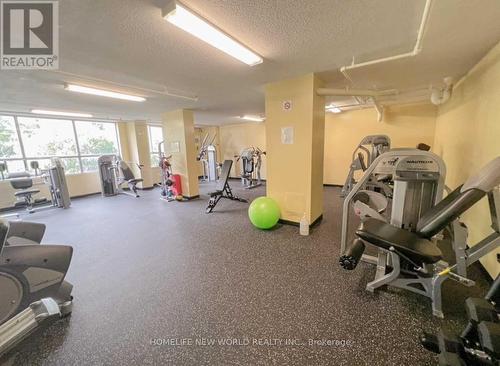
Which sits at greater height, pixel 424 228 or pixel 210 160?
pixel 210 160

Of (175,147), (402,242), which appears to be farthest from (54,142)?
(402,242)

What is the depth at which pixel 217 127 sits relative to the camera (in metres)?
8.95

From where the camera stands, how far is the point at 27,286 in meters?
1.47

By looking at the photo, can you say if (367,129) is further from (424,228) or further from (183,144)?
(183,144)

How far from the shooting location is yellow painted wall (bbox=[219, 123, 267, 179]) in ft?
25.3

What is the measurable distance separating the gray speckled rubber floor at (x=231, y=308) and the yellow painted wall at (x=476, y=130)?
0.68 metres

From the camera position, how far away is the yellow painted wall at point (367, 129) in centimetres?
475

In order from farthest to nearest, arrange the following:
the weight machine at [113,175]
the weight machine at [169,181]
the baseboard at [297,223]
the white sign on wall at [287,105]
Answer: the weight machine at [113,175] < the weight machine at [169,181] < the baseboard at [297,223] < the white sign on wall at [287,105]

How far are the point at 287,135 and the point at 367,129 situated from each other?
3.52 meters

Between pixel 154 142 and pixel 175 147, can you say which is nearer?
pixel 175 147

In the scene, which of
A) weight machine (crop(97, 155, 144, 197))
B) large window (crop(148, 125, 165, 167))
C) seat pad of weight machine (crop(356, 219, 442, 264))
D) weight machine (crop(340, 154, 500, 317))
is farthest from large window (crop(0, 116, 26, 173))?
seat pad of weight machine (crop(356, 219, 442, 264))

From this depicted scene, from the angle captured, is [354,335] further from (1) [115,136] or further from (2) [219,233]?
(1) [115,136]

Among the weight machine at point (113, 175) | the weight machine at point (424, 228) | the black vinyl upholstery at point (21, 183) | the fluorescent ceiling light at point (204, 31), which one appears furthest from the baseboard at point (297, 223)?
the black vinyl upholstery at point (21, 183)

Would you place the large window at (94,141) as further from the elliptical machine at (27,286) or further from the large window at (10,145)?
the elliptical machine at (27,286)
